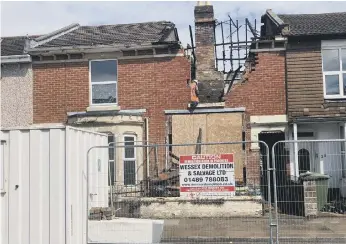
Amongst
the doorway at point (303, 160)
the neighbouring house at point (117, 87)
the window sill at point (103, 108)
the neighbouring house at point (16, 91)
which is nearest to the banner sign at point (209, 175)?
the neighbouring house at point (117, 87)

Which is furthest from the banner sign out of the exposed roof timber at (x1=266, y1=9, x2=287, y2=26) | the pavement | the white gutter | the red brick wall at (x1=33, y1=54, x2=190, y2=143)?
the white gutter

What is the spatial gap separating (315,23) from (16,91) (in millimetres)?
11640

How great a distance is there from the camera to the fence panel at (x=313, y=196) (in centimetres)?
1098

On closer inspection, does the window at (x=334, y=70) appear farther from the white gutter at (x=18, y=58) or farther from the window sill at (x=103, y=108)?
the white gutter at (x=18, y=58)

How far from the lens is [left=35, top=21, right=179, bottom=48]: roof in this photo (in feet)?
58.5

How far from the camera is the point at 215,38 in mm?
18453

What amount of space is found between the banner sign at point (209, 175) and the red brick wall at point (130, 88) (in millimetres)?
7889

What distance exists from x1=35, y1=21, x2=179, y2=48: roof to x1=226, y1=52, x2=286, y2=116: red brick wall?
3371 millimetres

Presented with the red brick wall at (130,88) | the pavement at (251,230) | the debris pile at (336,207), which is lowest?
the pavement at (251,230)

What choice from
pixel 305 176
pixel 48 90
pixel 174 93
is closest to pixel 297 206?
pixel 305 176

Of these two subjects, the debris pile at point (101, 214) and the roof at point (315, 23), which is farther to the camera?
the roof at point (315, 23)

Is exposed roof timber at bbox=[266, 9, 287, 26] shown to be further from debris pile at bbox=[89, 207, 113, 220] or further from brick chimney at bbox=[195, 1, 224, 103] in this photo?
debris pile at bbox=[89, 207, 113, 220]

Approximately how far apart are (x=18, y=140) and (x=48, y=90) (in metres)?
10.2

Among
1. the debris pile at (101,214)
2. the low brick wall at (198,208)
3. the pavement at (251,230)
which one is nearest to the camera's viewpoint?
the debris pile at (101,214)
